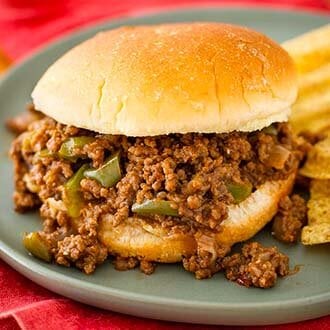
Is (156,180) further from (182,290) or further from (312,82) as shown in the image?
(312,82)

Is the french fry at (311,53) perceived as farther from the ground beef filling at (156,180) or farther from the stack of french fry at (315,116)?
the ground beef filling at (156,180)

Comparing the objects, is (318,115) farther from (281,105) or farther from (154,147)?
(154,147)

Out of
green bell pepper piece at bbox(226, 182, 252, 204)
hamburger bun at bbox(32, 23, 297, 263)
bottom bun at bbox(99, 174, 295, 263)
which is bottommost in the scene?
bottom bun at bbox(99, 174, 295, 263)

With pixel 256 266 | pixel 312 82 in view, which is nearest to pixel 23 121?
pixel 312 82

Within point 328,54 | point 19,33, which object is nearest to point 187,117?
point 328,54

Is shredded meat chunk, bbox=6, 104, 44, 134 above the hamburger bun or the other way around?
the other way around

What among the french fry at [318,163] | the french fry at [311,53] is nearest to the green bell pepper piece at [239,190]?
the french fry at [318,163]

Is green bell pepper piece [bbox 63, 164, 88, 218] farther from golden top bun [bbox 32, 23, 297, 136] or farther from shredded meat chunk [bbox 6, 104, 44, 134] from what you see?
shredded meat chunk [bbox 6, 104, 44, 134]

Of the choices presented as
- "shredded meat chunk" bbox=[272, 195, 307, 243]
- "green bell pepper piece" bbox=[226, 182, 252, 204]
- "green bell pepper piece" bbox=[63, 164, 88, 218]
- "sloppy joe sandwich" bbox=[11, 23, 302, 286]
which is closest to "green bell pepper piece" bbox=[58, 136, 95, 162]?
"sloppy joe sandwich" bbox=[11, 23, 302, 286]
